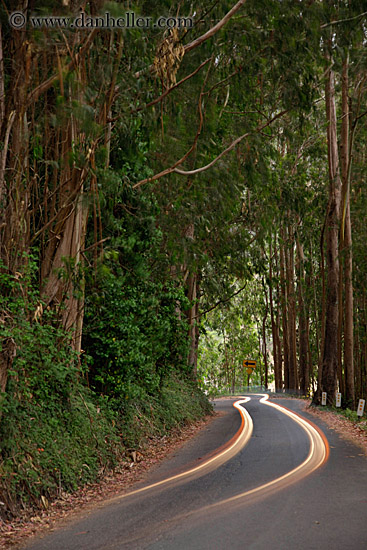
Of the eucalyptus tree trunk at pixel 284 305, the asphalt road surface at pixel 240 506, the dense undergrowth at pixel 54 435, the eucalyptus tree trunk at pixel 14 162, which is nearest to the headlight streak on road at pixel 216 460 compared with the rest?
the asphalt road surface at pixel 240 506

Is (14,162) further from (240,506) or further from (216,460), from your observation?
(216,460)

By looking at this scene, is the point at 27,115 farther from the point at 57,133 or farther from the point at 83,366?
the point at 83,366

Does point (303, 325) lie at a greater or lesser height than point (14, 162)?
lesser

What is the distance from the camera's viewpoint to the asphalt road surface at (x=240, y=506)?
6.12 m

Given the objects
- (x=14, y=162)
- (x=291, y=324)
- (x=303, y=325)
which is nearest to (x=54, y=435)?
(x=14, y=162)

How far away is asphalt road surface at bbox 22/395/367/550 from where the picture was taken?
6.12m

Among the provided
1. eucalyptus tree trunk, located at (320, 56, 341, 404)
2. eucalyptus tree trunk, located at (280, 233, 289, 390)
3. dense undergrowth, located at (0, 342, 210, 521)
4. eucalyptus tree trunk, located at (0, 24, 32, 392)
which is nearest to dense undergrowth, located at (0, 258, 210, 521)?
dense undergrowth, located at (0, 342, 210, 521)

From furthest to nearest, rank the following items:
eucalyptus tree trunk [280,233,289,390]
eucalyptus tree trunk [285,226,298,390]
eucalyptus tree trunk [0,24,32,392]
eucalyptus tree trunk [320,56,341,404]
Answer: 1. eucalyptus tree trunk [285,226,298,390]
2. eucalyptus tree trunk [280,233,289,390]
3. eucalyptus tree trunk [320,56,341,404]
4. eucalyptus tree trunk [0,24,32,392]

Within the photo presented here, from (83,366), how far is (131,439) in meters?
2.25

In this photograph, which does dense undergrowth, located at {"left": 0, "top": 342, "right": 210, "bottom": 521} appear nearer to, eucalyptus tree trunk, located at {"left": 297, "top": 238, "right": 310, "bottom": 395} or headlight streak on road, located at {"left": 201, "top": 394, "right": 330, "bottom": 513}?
headlight streak on road, located at {"left": 201, "top": 394, "right": 330, "bottom": 513}

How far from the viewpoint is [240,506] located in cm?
745

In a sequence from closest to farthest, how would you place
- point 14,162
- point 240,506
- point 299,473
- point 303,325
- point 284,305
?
1. point 240,506
2. point 14,162
3. point 299,473
4. point 303,325
5. point 284,305

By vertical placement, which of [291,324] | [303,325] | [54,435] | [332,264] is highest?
[332,264]

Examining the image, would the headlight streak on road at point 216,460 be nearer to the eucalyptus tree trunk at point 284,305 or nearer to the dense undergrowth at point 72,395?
the dense undergrowth at point 72,395
